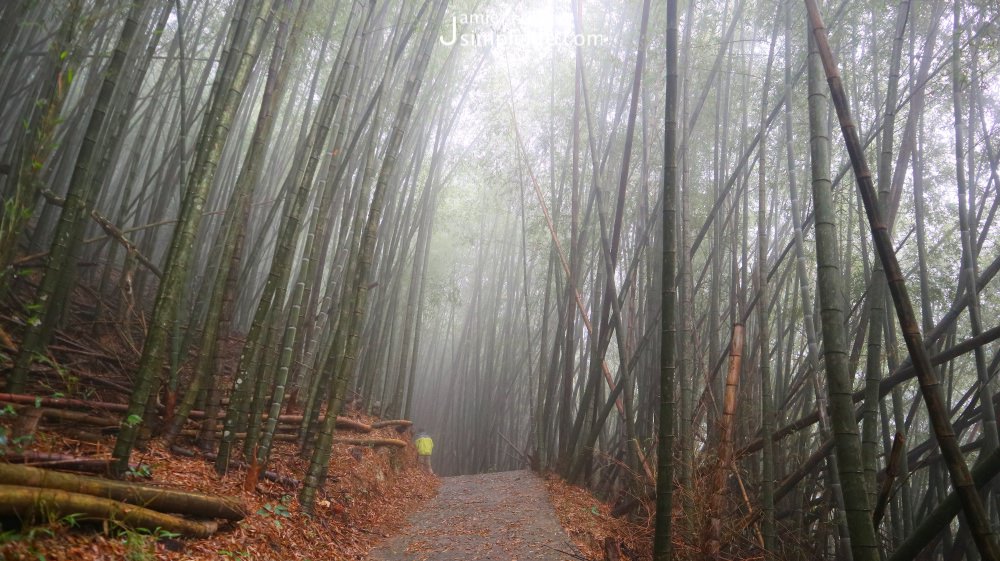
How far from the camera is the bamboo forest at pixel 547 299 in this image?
1.70 m

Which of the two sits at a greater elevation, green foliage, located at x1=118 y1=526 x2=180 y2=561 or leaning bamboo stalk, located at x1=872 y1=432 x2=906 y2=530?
leaning bamboo stalk, located at x1=872 y1=432 x2=906 y2=530

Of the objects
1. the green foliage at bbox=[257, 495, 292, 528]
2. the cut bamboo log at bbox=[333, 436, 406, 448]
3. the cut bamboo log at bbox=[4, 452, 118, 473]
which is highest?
the cut bamboo log at bbox=[333, 436, 406, 448]

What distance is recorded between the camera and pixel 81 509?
1.47 meters

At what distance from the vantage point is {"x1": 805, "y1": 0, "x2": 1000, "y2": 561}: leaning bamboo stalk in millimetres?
1263

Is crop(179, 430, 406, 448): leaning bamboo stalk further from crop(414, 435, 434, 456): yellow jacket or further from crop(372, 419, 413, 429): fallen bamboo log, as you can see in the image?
crop(414, 435, 434, 456): yellow jacket

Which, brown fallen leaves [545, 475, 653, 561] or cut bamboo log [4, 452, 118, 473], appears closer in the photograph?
cut bamboo log [4, 452, 118, 473]

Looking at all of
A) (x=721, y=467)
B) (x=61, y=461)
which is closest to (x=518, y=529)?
(x=721, y=467)

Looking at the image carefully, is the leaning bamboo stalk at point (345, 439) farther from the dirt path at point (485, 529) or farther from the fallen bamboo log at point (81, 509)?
the fallen bamboo log at point (81, 509)

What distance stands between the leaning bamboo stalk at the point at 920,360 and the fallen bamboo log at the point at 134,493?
2.05m

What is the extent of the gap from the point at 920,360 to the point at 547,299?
3.94 metres

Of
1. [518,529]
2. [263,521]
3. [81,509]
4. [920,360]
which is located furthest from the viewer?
[518,529]

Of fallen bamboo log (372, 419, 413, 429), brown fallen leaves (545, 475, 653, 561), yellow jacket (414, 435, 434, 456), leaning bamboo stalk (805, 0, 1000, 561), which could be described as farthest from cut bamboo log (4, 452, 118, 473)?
yellow jacket (414, 435, 434, 456)

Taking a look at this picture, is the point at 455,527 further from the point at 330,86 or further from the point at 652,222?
the point at 330,86

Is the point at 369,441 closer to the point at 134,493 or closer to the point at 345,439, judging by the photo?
the point at 345,439
